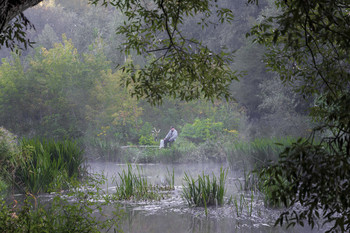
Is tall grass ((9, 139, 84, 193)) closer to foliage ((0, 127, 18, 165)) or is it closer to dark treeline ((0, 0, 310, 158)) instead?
foliage ((0, 127, 18, 165))

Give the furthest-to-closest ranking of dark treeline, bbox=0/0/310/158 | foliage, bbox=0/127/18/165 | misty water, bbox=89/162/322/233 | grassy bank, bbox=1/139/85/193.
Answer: dark treeline, bbox=0/0/310/158 → grassy bank, bbox=1/139/85/193 → foliage, bbox=0/127/18/165 → misty water, bbox=89/162/322/233

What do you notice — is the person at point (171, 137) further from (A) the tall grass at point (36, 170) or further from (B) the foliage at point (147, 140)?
(A) the tall grass at point (36, 170)

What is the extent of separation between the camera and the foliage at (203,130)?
21744 mm

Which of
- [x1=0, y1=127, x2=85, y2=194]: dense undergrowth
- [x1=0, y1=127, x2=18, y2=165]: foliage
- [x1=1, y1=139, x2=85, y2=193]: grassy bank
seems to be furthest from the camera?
[x1=1, y1=139, x2=85, y2=193]: grassy bank

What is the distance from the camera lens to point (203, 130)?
2227 centimetres

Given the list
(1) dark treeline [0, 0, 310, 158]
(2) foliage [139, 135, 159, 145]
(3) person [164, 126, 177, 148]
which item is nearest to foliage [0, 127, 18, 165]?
(3) person [164, 126, 177, 148]

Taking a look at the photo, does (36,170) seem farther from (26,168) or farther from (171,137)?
(171,137)

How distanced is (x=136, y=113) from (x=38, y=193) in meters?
14.5

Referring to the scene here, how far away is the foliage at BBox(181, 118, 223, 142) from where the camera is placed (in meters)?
21.7

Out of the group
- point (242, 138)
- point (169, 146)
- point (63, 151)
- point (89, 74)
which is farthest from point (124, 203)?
point (89, 74)

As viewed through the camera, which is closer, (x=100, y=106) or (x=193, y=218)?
(x=193, y=218)

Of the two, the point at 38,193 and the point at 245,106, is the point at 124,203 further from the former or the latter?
the point at 245,106

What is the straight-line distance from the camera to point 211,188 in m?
7.54

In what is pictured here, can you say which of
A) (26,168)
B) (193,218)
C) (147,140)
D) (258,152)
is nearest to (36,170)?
(26,168)
